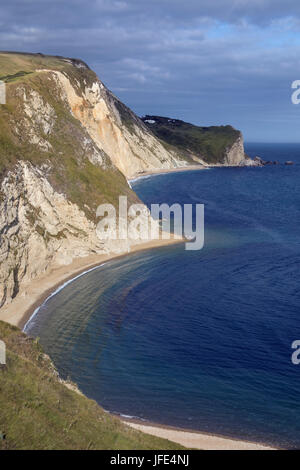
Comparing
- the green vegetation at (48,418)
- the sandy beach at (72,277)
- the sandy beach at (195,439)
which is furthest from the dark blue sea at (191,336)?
the green vegetation at (48,418)

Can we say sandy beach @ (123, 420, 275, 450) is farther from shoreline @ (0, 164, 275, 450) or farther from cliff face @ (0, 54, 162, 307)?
cliff face @ (0, 54, 162, 307)

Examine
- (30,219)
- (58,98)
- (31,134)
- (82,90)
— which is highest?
(82,90)

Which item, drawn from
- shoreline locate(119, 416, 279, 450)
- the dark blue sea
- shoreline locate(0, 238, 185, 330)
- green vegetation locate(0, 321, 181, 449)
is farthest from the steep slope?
shoreline locate(119, 416, 279, 450)

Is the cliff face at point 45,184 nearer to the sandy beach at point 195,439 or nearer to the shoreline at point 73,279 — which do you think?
the shoreline at point 73,279

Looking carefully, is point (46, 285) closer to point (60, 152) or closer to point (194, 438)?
point (60, 152)
